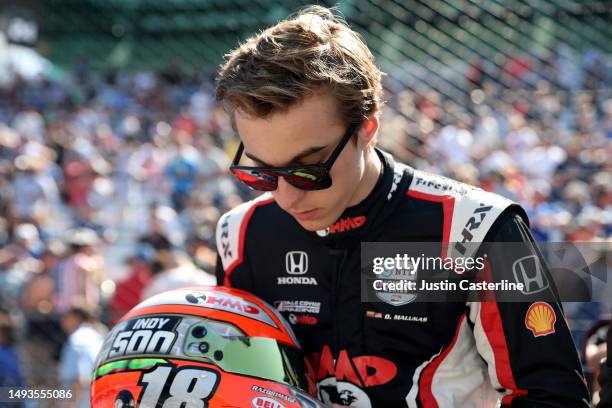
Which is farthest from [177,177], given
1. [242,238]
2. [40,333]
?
[242,238]

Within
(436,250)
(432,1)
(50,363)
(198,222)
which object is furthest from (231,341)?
(432,1)

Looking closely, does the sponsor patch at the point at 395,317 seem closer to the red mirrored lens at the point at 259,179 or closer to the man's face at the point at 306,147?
the man's face at the point at 306,147

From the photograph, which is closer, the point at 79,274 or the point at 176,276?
the point at 176,276

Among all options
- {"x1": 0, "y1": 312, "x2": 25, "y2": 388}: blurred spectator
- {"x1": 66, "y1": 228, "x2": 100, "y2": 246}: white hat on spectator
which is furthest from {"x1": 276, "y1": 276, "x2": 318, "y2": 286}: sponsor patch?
{"x1": 66, "y1": 228, "x2": 100, "y2": 246}: white hat on spectator

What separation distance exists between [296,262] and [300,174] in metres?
0.38

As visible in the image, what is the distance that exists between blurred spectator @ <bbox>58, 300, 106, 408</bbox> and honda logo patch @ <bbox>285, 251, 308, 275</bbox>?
2435 millimetres

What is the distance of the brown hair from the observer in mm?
1860

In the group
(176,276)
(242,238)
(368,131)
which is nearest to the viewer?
(368,131)

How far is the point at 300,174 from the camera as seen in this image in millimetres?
1885

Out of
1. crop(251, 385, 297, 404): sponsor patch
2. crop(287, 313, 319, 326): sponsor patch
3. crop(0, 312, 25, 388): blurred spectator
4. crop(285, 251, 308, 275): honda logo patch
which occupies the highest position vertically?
crop(285, 251, 308, 275): honda logo patch

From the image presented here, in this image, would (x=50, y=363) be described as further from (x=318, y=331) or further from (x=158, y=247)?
(x=318, y=331)

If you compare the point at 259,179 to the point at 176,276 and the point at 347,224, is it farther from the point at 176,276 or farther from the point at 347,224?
the point at 176,276

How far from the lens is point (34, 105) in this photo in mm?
11547

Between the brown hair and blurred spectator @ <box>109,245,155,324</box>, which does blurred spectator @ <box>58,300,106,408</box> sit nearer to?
blurred spectator @ <box>109,245,155,324</box>
